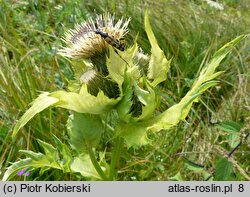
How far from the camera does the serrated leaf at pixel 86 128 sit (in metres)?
1.42

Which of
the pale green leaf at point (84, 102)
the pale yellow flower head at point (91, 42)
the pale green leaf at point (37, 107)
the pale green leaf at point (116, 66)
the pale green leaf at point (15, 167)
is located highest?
the pale yellow flower head at point (91, 42)

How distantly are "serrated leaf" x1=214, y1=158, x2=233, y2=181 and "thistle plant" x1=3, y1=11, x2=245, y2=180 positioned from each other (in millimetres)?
436

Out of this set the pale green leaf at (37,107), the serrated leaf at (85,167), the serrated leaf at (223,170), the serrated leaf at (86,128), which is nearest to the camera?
the pale green leaf at (37,107)

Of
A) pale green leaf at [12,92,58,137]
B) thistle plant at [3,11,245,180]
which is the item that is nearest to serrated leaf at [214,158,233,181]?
thistle plant at [3,11,245,180]

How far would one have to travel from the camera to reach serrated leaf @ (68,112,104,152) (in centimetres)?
142

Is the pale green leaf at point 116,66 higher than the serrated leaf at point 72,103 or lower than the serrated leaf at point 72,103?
higher

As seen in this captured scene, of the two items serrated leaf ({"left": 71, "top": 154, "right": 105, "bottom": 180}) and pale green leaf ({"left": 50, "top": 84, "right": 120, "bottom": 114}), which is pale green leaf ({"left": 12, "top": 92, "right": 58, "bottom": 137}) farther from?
serrated leaf ({"left": 71, "top": 154, "right": 105, "bottom": 180})

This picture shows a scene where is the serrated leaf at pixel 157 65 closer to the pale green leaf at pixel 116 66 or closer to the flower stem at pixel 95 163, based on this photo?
the pale green leaf at pixel 116 66

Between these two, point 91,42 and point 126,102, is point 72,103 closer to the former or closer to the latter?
point 126,102

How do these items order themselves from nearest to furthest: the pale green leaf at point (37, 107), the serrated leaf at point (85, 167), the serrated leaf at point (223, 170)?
the pale green leaf at point (37, 107) < the serrated leaf at point (85, 167) < the serrated leaf at point (223, 170)

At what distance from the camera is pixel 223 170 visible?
1781mm

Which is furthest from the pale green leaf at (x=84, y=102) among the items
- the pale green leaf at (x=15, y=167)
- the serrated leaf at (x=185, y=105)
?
the pale green leaf at (x=15, y=167)

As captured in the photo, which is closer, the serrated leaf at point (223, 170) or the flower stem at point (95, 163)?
the flower stem at point (95, 163)

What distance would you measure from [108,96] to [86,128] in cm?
12
